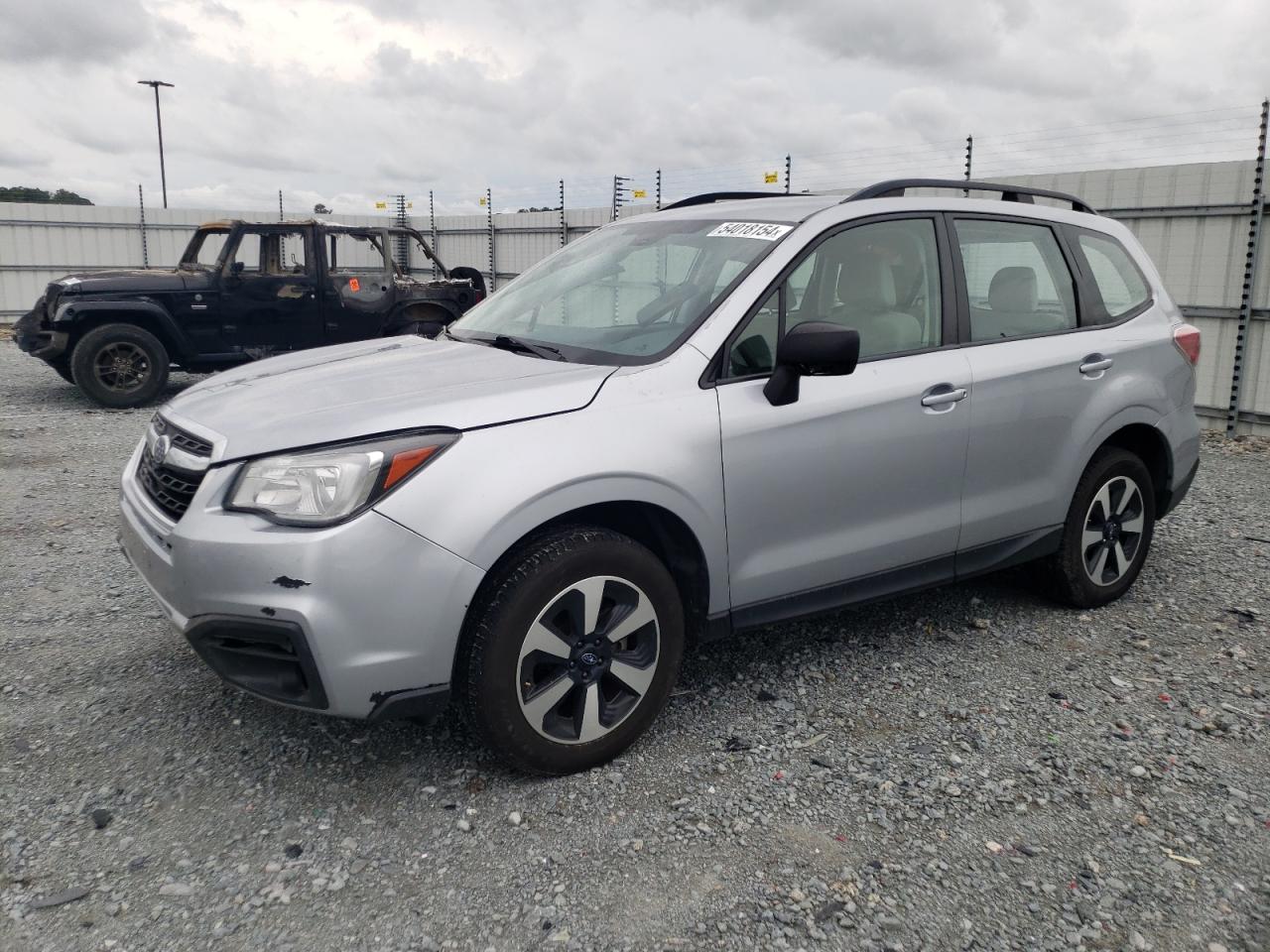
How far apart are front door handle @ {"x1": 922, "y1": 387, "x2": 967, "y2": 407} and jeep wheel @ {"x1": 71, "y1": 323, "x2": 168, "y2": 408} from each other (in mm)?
8861

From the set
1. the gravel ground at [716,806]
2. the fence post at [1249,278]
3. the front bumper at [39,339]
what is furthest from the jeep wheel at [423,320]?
the fence post at [1249,278]

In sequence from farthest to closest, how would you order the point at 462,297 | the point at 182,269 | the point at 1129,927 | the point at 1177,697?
the point at 462,297
the point at 182,269
the point at 1177,697
the point at 1129,927

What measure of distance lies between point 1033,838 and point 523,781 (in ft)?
4.73

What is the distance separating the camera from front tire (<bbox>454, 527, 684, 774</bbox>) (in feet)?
9.08

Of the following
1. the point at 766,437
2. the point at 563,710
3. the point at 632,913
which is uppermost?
the point at 766,437

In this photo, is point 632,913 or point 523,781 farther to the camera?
point 523,781

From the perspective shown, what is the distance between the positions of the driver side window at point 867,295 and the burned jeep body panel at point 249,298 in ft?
26.8

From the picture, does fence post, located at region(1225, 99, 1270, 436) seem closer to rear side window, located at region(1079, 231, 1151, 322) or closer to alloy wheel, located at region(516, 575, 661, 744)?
rear side window, located at region(1079, 231, 1151, 322)

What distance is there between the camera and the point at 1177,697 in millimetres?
3682

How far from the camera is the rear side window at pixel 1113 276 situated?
4.37 metres

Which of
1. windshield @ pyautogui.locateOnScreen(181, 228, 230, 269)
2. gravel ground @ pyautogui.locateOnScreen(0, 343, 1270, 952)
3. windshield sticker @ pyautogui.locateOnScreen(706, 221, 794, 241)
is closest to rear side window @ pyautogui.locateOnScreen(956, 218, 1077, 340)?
windshield sticker @ pyautogui.locateOnScreen(706, 221, 794, 241)

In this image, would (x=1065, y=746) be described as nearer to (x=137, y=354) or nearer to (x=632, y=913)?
(x=632, y=913)

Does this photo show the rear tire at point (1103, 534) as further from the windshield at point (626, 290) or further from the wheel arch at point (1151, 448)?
the windshield at point (626, 290)

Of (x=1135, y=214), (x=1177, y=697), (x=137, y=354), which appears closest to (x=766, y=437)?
(x=1177, y=697)
